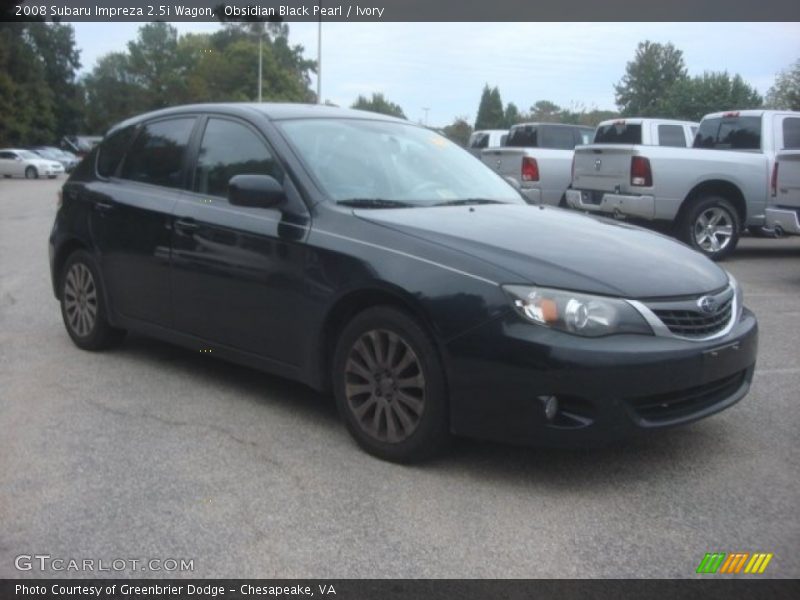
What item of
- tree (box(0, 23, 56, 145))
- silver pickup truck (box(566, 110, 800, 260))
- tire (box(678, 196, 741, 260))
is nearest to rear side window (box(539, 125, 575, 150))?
silver pickup truck (box(566, 110, 800, 260))

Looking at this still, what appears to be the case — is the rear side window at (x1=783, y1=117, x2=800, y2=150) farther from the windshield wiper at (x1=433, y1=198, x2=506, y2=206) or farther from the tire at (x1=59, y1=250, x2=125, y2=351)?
the tire at (x1=59, y1=250, x2=125, y2=351)

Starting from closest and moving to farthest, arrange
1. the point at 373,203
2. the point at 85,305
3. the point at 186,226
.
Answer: the point at 373,203, the point at 186,226, the point at 85,305

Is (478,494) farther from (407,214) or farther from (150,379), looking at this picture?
(150,379)

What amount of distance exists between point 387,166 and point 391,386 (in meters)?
1.49

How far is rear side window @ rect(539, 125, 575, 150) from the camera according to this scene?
646 inches

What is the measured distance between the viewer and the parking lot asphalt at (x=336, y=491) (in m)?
3.16

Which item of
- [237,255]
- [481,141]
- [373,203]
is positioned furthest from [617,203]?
[481,141]

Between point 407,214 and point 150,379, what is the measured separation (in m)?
2.13

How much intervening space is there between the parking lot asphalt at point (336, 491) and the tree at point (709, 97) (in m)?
44.0

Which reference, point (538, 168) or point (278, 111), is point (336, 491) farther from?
point (538, 168)

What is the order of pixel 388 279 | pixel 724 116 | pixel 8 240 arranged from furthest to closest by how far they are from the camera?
pixel 8 240 < pixel 724 116 < pixel 388 279

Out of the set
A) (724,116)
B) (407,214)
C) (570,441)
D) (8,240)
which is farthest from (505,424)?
(8,240)

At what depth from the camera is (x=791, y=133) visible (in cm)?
1235

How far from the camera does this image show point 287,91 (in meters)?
70.4
